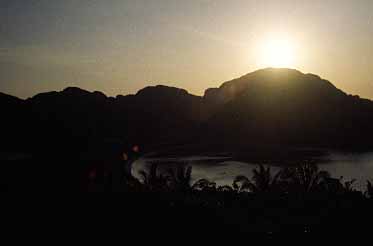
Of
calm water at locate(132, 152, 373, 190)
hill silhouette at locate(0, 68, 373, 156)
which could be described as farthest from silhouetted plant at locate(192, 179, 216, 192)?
calm water at locate(132, 152, 373, 190)

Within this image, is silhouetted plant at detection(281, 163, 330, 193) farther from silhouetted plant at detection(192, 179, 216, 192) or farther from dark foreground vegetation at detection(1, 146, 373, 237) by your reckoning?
silhouetted plant at detection(192, 179, 216, 192)

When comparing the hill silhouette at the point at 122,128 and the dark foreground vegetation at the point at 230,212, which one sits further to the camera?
the hill silhouette at the point at 122,128

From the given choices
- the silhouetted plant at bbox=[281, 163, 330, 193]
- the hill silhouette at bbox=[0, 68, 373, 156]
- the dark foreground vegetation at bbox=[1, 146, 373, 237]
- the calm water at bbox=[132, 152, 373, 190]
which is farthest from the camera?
the calm water at bbox=[132, 152, 373, 190]

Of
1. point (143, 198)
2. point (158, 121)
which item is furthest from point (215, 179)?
point (158, 121)

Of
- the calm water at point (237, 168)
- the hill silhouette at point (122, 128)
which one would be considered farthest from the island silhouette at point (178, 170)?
the calm water at point (237, 168)

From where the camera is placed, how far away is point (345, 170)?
8931 centimetres

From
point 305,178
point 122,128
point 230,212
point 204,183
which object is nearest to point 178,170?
point 204,183

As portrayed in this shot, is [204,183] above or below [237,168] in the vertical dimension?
above

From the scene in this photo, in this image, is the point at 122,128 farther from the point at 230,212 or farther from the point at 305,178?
the point at 230,212

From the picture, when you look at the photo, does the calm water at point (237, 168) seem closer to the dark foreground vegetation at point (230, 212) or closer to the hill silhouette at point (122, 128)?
the hill silhouette at point (122, 128)

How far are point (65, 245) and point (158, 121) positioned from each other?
16093 cm

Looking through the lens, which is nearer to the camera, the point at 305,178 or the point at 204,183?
the point at 305,178

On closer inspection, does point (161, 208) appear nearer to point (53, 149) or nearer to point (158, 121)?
point (53, 149)

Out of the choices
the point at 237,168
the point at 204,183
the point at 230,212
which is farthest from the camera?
the point at 237,168
